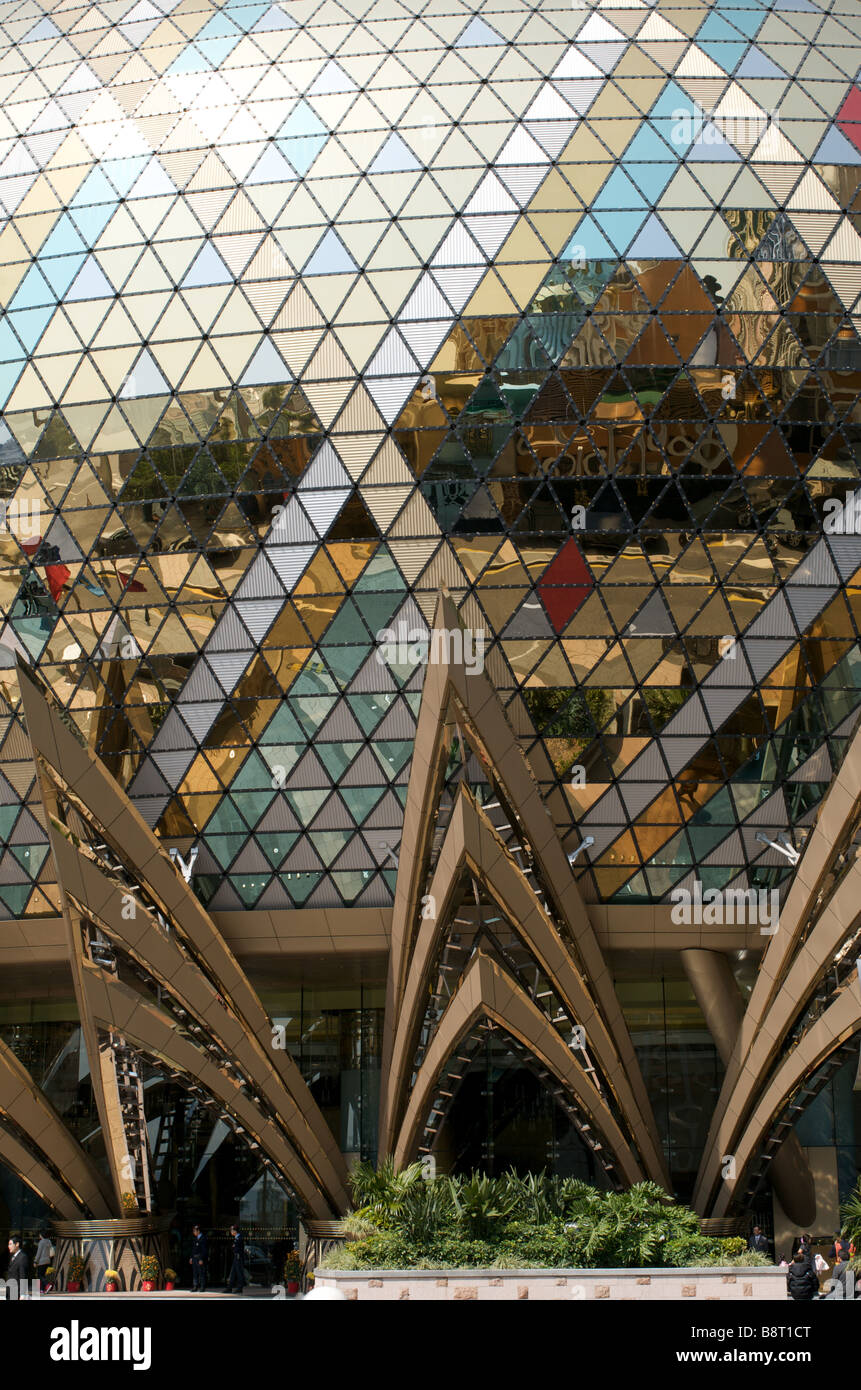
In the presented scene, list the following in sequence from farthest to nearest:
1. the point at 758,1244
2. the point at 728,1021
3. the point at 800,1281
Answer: the point at 728,1021 < the point at 758,1244 < the point at 800,1281

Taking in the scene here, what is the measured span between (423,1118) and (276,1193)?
6.12m

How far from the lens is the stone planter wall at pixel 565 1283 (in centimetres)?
1983

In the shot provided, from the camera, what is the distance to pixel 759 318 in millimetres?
28922

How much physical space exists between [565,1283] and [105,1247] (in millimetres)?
12162

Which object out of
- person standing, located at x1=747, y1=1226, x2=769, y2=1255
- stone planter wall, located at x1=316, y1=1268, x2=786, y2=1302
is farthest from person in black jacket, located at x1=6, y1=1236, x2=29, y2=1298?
person standing, located at x1=747, y1=1226, x2=769, y2=1255

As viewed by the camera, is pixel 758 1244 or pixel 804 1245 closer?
pixel 758 1244

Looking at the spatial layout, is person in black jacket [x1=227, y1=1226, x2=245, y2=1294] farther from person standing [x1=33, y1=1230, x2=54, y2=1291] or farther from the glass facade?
the glass facade

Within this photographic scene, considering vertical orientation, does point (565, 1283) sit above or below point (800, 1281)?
below

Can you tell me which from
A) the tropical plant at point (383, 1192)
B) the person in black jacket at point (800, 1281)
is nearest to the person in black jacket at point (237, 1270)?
the tropical plant at point (383, 1192)

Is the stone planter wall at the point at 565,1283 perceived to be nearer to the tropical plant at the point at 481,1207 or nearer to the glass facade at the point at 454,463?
the tropical plant at the point at 481,1207

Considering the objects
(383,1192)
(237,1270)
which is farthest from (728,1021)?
(237,1270)

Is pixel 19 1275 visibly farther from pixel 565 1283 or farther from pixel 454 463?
pixel 454 463

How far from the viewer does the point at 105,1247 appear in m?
27.8
